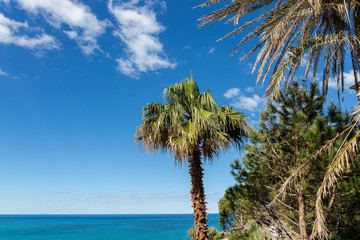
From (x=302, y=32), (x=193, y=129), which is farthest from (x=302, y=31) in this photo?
(x=193, y=129)

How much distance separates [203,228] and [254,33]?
626 cm

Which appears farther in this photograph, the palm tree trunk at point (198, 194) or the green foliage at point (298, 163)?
the palm tree trunk at point (198, 194)

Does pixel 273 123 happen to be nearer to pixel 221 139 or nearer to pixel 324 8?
pixel 221 139

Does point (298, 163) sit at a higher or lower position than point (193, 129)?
lower

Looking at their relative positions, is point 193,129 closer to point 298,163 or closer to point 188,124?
point 188,124

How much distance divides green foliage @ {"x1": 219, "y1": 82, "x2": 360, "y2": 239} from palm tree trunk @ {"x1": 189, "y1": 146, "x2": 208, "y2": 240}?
1.09 m

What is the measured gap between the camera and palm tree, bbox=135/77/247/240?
8750 mm

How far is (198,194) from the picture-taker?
8.83 meters

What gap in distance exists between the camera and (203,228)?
8.72 meters

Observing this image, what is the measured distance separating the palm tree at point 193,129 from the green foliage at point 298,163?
1.21 metres

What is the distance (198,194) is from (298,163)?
344 centimetres

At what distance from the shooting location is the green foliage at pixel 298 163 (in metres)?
5.79

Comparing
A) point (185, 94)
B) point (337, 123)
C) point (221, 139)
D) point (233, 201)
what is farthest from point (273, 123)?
point (185, 94)

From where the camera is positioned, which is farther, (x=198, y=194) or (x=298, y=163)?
(x=198, y=194)
